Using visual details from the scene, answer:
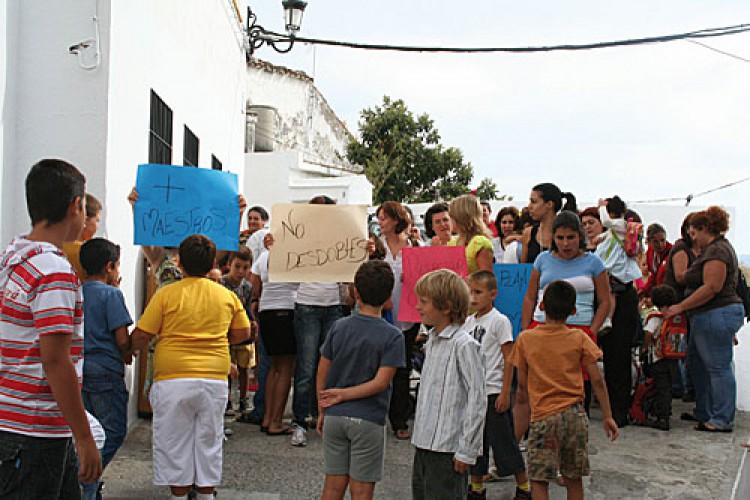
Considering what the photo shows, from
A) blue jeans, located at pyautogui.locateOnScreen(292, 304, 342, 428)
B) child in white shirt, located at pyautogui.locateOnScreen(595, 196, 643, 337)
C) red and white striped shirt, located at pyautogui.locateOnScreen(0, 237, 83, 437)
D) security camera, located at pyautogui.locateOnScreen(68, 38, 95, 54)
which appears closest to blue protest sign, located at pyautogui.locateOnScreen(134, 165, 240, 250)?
blue jeans, located at pyautogui.locateOnScreen(292, 304, 342, 428)

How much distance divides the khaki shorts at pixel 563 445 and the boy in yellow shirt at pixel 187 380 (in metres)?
1.87

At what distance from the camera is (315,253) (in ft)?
20.7

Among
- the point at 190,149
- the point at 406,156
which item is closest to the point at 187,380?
the point at 190,149

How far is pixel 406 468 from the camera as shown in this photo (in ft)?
19.7

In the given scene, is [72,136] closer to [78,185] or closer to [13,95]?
[13,95]

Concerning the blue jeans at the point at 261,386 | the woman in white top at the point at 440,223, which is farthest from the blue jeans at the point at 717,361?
A: the blue jeans at the point at 261,386

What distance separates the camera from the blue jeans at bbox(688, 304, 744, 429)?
24.5 ft

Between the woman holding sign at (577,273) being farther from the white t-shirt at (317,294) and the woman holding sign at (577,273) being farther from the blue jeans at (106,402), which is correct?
the blue jeans at (106,402)

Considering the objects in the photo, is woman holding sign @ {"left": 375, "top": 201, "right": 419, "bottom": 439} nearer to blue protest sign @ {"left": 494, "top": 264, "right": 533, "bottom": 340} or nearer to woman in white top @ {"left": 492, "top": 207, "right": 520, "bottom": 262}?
blue protest sign @ {"left": 494, "top": 264, "right": 533, "bottom": 340}

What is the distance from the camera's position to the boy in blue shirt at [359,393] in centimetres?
417

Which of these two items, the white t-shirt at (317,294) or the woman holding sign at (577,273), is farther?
the white t-shirt at (317,294)

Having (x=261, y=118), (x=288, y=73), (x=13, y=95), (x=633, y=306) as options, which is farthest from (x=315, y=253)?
(x=288, y=73)

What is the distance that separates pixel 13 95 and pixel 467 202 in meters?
3.40

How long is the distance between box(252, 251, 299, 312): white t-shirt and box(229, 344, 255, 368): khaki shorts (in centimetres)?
76
